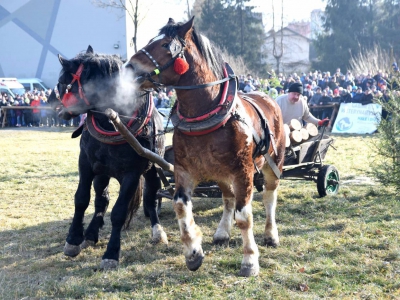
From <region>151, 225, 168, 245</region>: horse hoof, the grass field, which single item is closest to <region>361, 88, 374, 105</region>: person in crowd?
the grass field

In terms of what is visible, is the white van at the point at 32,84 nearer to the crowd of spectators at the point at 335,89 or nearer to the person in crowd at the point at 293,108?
the crowd of spectators at the point at 335,89

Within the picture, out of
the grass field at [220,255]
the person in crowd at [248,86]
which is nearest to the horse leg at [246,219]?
the grass field at [220,255]

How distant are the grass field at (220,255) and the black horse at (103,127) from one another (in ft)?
1.30

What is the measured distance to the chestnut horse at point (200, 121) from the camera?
3931mm

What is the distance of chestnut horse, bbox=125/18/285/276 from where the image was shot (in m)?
3.93

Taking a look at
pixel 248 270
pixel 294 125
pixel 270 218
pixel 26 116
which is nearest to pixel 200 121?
pixel 248 270

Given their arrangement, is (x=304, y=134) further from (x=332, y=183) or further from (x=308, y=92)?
(x=308, y=92)

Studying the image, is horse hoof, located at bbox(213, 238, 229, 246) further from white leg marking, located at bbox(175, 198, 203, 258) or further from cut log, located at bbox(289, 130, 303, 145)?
cut log, located at bbox(289, 130, 303, 145)

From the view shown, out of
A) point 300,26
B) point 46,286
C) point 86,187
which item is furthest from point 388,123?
point 300,26

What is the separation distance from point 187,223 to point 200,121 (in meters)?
0.93

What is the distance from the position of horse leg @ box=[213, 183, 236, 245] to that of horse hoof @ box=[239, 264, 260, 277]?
93 cm

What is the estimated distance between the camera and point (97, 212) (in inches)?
211

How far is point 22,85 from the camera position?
30172mm

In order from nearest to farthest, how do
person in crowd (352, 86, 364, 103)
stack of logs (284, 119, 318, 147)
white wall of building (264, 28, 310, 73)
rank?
1. stack of logs (284, 119, 318, 147)
2. person in crowd (352, 86, 364, 103)
3. white wall of building (264, 28, 310, 73)
